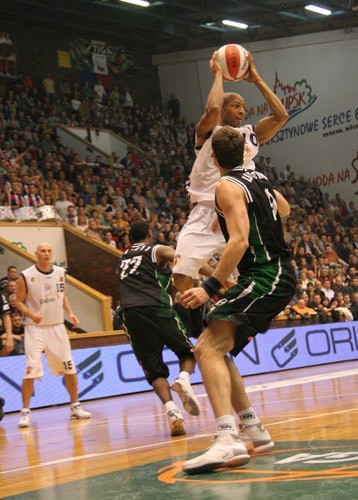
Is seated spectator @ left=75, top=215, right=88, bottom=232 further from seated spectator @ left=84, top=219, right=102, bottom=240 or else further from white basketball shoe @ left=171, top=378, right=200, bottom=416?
white basketball shoe @ left=171, top=378, right=200, bottom=416

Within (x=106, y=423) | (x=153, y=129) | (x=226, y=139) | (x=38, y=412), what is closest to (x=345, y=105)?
(x=153, y=129)

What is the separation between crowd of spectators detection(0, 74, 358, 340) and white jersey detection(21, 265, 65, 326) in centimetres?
844

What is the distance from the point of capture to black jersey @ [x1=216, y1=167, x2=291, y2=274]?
523cm

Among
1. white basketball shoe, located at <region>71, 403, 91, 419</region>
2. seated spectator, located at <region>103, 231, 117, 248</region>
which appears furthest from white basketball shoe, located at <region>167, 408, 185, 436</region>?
seated spectator, located at <region>103, 231, 117, 248</region>

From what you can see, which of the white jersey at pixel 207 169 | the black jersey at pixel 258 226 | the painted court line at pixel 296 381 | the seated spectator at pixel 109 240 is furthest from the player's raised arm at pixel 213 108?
the seated spectator at pixel 109 240

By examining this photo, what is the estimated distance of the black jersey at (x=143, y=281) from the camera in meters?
7.92

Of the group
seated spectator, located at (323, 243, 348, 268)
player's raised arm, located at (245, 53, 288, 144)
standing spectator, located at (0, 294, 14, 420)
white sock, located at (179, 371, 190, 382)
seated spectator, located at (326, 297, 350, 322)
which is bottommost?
white sock, located at (179, 371, 190, 382)

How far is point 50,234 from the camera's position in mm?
18672

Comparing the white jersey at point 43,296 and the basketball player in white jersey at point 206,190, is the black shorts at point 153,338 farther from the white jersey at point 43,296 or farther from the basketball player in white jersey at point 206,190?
the white jersey at point 43,296

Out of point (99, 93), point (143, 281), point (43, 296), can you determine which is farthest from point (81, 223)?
point (143, 281)

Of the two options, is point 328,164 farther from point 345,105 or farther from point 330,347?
point 330,347

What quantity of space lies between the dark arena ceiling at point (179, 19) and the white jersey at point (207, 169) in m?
21.2

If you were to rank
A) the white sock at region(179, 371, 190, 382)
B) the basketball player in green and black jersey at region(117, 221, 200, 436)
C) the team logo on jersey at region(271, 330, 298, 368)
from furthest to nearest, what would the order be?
the team logo on jersey at region(271, 330, 298, 368)
the basketball player in green and black jersey at region(117, 221, 200, 436)
the white sock at region(179, 371, 190, 382)

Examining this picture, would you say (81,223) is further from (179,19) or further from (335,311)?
(179,19)
